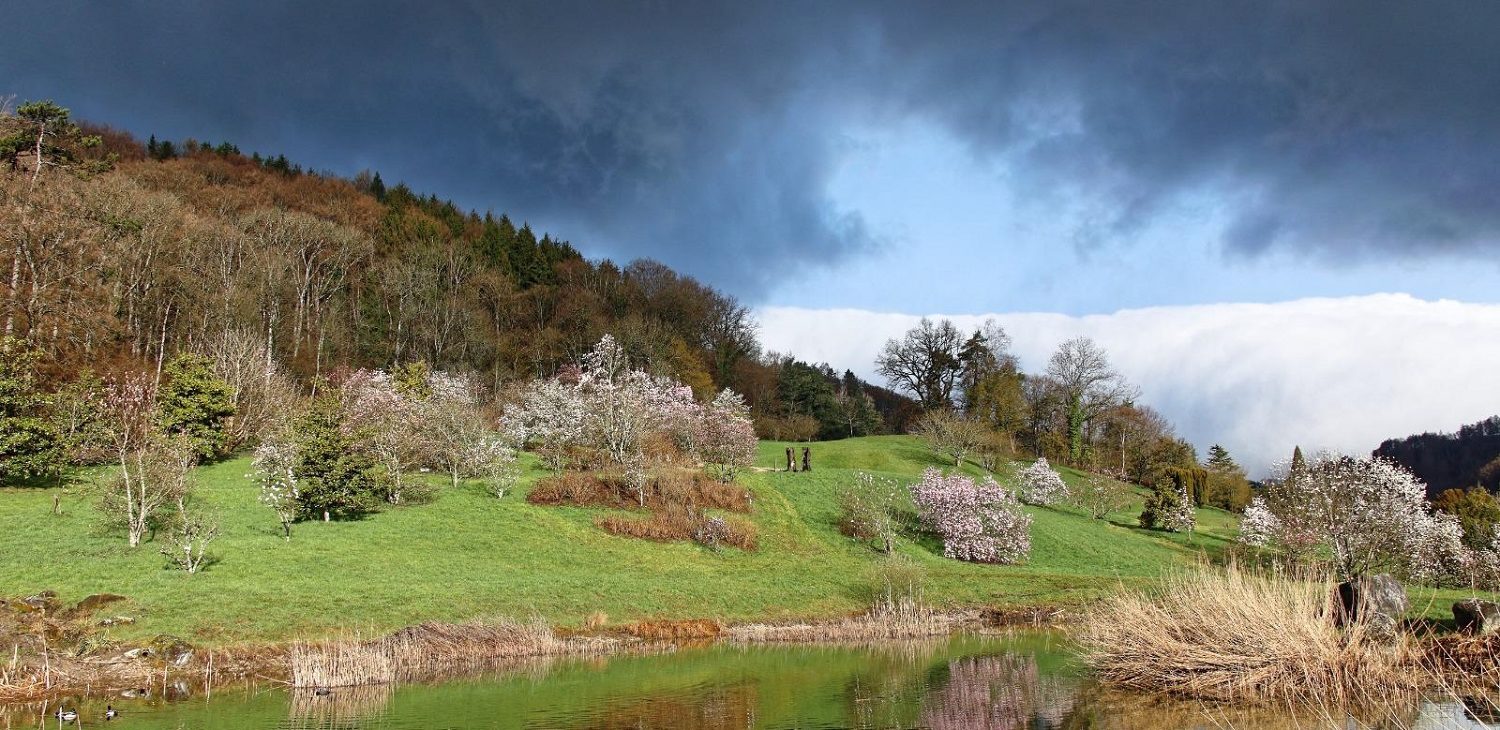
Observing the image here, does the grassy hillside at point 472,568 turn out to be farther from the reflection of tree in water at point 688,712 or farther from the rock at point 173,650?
the reflection of tree in water at point 688,712

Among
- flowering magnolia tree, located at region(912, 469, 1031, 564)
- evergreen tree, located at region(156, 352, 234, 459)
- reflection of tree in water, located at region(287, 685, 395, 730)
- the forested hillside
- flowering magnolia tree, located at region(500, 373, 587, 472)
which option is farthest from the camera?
flowering magnolia tree, located at region(500, 373, 587, 472)

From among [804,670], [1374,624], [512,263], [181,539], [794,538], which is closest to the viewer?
[1374,624]

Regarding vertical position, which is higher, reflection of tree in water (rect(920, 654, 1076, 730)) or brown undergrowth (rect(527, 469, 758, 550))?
brown undergrowth (rect(527, 469, 758, 550))

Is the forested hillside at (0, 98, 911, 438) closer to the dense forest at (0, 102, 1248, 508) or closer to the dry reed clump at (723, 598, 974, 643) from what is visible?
the dense forest at (0, 102, 1248, 508)

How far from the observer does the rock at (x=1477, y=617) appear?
17.8 metres

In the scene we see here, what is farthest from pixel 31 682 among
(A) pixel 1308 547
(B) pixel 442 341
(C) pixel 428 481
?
(B) pixel 442 341

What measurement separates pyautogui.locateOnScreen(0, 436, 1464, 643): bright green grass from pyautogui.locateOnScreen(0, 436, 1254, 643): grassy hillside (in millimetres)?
80

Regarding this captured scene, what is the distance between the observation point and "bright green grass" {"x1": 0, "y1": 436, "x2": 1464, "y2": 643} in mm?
24969

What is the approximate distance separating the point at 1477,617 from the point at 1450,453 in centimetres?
11219

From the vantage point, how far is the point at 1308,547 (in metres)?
38.4

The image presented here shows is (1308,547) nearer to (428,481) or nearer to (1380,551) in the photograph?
(1380,551)

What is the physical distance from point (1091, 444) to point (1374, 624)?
256 feet

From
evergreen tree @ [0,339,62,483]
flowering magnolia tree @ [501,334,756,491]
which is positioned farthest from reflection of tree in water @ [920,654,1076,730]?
evergreen tree @ [0,339,62,483]

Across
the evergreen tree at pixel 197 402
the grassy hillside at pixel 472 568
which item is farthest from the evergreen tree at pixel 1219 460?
the evergreen tree at pixel 197 402
